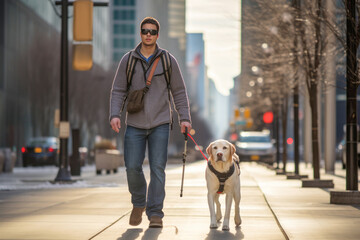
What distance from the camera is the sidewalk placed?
8.06m

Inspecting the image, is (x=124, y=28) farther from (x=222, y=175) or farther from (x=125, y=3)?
(x=222, y=175)

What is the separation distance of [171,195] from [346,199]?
146 inches

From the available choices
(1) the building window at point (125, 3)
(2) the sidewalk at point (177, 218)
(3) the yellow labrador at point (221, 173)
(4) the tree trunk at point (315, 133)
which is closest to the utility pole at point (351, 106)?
(2) the sidewalk at point (177, 218)

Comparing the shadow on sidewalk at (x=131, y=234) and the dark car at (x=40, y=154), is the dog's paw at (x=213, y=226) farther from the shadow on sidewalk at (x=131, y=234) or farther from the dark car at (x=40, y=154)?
the dark car at (x=40, y=154)

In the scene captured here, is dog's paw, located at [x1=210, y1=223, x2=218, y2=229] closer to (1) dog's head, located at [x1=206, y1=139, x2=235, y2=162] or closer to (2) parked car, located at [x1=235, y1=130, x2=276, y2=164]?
(1) dog's head, located at [x1=206, y1=139, x2=235, y2=162]

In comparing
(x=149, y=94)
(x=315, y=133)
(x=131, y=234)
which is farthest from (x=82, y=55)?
(x=131, y=234)

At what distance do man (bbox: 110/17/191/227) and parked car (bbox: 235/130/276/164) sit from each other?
3375cm

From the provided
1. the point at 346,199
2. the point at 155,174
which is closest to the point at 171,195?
the point at 346,199

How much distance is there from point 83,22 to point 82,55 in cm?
90

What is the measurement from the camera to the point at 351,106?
12.7 metres

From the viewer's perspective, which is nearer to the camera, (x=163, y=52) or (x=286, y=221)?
(x=163, y=52)

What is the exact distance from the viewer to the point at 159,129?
314 inches

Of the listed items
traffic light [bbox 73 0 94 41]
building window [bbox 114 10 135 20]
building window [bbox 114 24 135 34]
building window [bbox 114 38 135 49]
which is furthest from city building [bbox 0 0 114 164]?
building window [bbox 114 10 135 20]

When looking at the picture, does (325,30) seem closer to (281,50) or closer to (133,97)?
(281,50)
